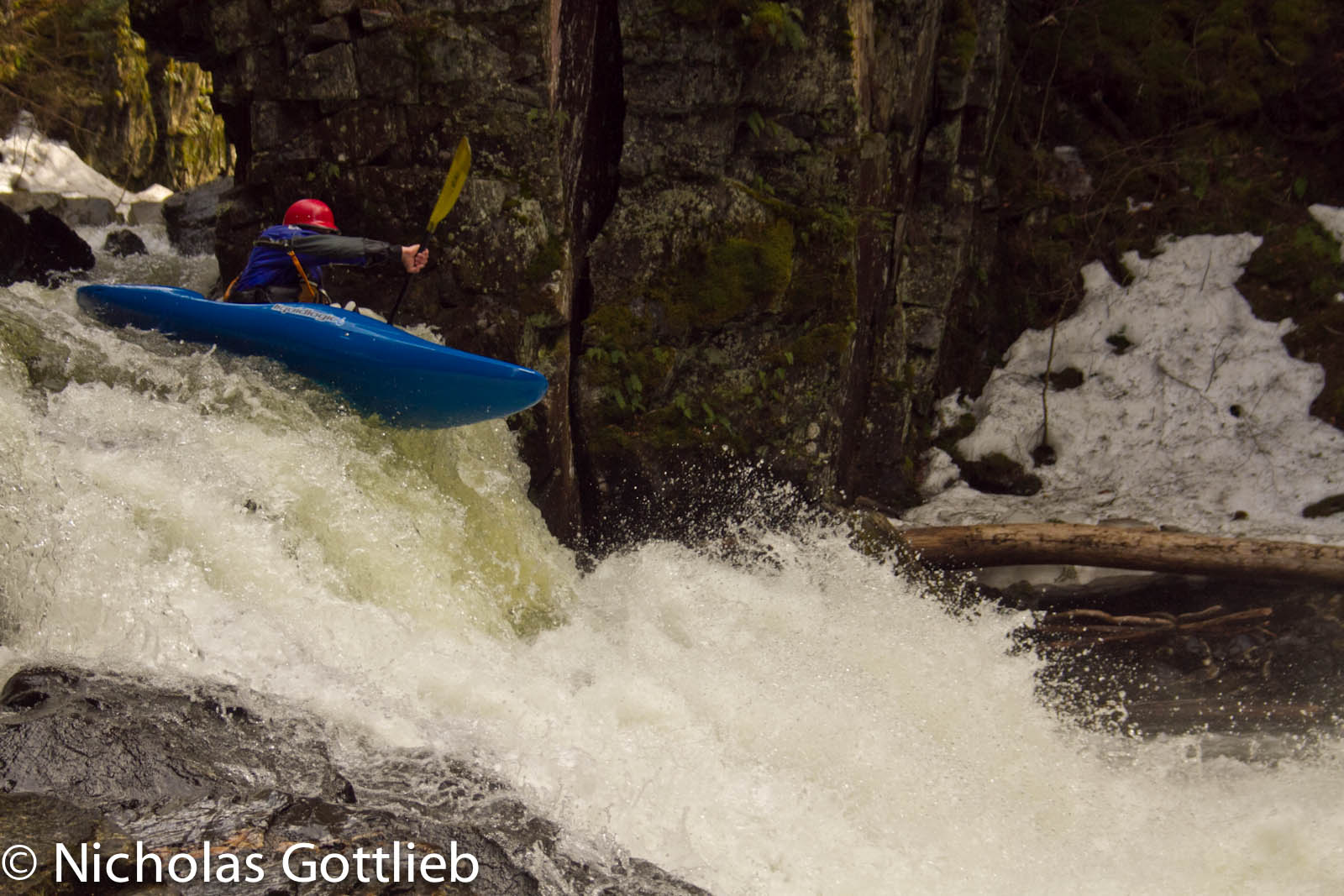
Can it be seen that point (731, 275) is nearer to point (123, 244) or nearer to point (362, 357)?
point (362, 357)

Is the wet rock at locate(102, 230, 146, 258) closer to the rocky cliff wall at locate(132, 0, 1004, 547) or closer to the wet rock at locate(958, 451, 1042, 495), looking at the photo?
the rocky cliff wall at locate(132, 0, 1004, 547)

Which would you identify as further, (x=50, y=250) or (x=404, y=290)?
(x=50, y=250)

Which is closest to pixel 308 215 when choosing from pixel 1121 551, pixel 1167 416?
pixel 1121 551

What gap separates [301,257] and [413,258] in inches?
21.7

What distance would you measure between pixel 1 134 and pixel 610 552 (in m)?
9.11

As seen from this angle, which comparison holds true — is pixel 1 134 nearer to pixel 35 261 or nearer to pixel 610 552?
pixel 35 261

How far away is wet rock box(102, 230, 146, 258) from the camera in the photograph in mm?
8406

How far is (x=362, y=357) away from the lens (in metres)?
3.98

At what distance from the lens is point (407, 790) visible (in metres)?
2.26

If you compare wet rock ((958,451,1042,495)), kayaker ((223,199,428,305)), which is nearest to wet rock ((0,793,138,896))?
kayaker ((223,199,428,305))

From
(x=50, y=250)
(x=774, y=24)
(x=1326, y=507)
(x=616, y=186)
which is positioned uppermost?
(x=774, y=24)

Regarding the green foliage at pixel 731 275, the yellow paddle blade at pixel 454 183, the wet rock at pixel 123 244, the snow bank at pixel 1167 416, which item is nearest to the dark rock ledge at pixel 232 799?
the yellow paddle blade at pixel 454 183

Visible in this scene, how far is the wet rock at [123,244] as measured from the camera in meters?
8.41

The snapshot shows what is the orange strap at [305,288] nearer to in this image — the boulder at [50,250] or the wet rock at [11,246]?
the wet rock at [11,246]
